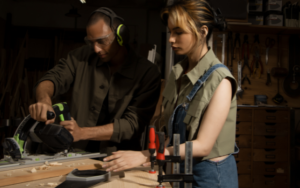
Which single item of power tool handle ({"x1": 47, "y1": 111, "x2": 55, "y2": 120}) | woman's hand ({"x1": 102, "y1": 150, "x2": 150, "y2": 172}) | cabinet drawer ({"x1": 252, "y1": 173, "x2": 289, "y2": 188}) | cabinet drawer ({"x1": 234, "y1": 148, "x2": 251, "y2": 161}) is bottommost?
cabinet drawer ({"x1": 252, "y1": 173, "x2": 289, "y2": 188})

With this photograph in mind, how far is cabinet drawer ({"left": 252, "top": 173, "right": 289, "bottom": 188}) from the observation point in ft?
10.5

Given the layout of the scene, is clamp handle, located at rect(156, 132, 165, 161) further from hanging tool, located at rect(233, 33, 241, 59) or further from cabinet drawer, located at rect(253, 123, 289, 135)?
hanging tool, located at rect(233, 33, 241, 59)

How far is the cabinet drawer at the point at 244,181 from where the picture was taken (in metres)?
3.19

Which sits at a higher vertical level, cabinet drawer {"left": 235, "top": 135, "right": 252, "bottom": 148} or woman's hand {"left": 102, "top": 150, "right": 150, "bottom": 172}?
woman's hand {"left": 102, "top": 150, "right": 150, "bottom": 172}

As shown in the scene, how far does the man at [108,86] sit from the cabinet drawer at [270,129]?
6.21 ft

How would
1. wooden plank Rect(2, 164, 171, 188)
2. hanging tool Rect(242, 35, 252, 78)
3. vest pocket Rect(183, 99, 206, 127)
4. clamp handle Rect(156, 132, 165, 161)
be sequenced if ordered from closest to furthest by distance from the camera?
clamp handle Rect(156, 132, 165, 161)
wooden plank Rect(2, 164, 171, 188)
vest pocket Rect(183, 99, 206, 127)
hanging tool Rect(242, 35, 252, 78)

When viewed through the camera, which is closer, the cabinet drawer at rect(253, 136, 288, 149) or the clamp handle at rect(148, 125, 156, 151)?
the clamp handle at rect(148, 125, 156, 151)

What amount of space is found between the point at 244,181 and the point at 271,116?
899 millimetres

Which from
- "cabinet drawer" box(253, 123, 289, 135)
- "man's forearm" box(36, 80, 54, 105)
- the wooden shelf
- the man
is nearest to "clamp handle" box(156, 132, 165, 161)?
the man

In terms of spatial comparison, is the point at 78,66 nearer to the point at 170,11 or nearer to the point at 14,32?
the point at 170,11

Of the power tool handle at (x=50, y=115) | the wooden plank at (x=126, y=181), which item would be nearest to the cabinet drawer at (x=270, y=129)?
the wooden plank at (x=126, y=181)

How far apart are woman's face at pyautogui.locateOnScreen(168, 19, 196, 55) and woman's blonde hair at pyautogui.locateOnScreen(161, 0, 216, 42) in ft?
0.07

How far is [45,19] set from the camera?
2875 mm

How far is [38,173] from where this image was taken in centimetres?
116
